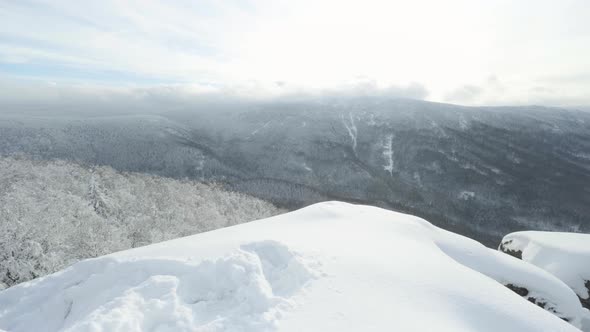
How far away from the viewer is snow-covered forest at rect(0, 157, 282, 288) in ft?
110

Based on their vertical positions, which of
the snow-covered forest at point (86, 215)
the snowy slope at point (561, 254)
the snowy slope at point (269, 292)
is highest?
the snowy slope at point (269, 292)

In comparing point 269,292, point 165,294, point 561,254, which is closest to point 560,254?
point 561,254

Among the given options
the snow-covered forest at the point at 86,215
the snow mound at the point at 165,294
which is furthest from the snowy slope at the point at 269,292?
the snow-covered forest at the point at 86,215

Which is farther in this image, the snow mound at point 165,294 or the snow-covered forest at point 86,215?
the snow-covered forest at point 86,215

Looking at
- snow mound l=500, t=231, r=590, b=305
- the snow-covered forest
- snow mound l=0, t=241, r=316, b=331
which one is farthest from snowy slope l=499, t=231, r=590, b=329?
the snow-covered forest

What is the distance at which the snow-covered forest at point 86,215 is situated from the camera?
33.6 meters

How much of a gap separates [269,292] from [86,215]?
4960 centimetres

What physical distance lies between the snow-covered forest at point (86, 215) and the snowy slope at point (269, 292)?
2846 centimetres

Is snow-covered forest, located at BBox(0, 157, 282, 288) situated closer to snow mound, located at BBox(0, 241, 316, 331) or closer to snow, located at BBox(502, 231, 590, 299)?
snow mound, located at BBox(0, 241, 316, 331)

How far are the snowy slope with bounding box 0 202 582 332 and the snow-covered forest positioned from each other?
28456 mm

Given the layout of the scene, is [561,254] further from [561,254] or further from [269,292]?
[269,292]

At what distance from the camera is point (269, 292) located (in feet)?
29.5

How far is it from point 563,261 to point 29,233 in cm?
5623

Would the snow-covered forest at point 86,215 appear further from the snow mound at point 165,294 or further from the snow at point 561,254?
the snow at point 561,254
